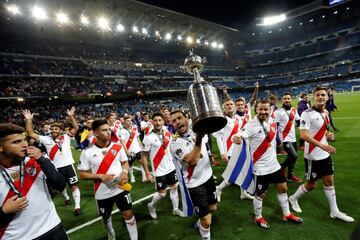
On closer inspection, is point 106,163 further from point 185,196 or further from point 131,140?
point 131,140

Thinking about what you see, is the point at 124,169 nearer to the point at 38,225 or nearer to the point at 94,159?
the point at 94,159

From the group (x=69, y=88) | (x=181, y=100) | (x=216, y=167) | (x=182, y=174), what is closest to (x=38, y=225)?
(x=182, y=174)

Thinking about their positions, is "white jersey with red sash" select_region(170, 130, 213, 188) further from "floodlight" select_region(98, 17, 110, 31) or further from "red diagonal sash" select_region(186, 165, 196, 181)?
"floodlight" select_region(98, 17, 110, 31)

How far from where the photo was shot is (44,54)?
37.3 metres

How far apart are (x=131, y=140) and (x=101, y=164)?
5194mm

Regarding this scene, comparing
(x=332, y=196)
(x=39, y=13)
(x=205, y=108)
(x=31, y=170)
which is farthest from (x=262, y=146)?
(x=39, y=13)

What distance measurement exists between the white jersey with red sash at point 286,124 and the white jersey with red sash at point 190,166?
380 centimetres

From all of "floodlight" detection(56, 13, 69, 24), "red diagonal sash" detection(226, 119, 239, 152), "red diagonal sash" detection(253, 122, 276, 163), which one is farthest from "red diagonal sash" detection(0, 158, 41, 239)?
"floodlight" detection(56, 13, 69, 24)

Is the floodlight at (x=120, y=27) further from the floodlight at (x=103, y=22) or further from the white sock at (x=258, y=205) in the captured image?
the white sock at (x=258, y=205)

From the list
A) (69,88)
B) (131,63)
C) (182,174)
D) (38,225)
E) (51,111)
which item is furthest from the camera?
(131,63)

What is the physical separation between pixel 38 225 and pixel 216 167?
23.3ft

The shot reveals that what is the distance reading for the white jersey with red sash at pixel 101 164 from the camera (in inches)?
150

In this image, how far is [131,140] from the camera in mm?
8992

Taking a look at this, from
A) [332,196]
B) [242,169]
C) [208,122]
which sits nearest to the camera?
[208,122]
